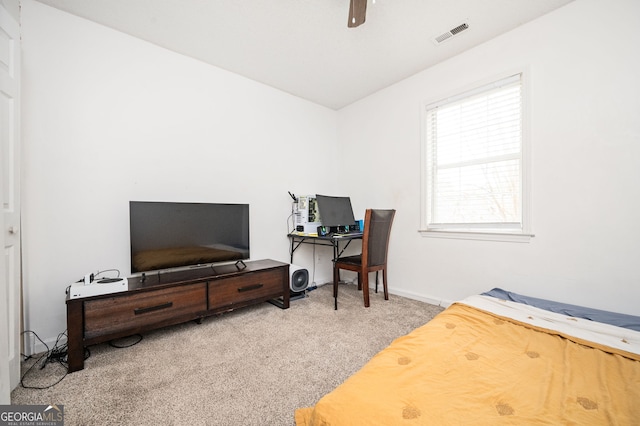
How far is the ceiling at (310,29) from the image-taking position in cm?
198

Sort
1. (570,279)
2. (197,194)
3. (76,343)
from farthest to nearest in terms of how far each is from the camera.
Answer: (197,194) < (570,279) < (76,343)

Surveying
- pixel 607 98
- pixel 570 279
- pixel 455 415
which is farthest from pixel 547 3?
pixel 455 415

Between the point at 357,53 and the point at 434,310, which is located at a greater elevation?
the point at 357,53

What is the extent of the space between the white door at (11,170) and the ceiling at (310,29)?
76cm

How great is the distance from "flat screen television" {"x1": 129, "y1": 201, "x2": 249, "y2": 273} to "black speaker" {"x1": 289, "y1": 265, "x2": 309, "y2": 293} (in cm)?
54

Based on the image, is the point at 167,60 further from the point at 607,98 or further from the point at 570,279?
the point at 570,279

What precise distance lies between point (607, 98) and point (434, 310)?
220cm

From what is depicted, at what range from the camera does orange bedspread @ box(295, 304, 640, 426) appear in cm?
76

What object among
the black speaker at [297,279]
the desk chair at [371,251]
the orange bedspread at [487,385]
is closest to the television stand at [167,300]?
the black speaker at [297,279]

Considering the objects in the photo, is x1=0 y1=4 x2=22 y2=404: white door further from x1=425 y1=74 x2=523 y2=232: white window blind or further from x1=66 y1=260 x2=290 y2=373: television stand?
x1=425 y1=74 x2=523 y2=232: white window blind

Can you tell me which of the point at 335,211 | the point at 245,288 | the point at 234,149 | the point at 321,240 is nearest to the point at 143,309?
the point at 245,288

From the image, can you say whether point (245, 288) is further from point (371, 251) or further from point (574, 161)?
point (574, 161)

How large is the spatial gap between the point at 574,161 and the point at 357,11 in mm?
1986

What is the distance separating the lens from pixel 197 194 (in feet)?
8.74
